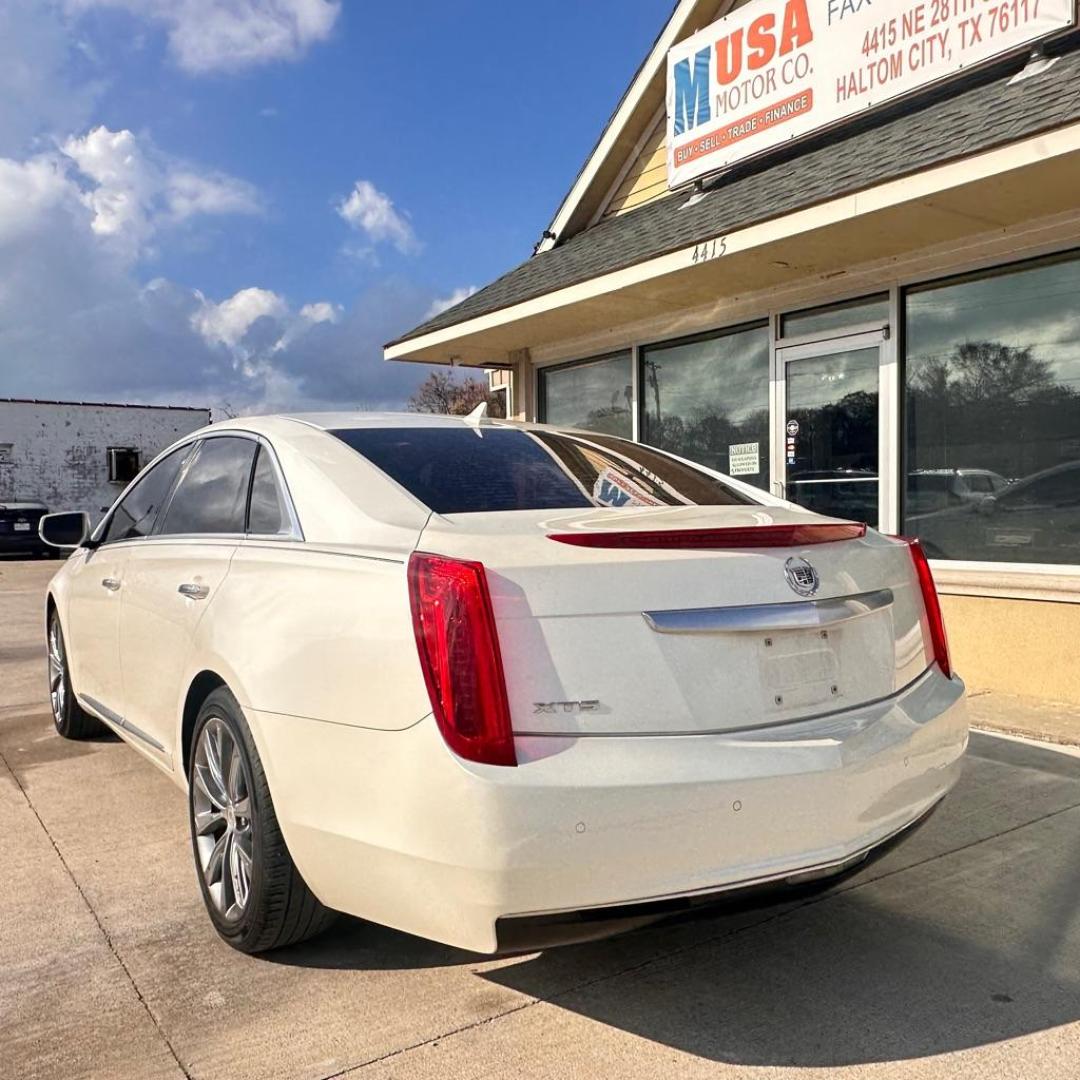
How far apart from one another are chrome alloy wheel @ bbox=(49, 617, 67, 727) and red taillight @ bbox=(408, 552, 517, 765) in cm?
367

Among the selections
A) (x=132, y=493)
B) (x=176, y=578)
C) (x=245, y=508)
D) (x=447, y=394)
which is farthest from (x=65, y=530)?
(x=447, y=394)

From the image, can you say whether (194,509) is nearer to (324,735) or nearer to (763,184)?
(324,735)

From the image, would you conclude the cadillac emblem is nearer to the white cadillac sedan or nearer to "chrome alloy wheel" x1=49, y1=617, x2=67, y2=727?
the white cadillac sedan

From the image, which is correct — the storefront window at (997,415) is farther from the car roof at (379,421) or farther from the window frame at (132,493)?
the window frame at (132,493)

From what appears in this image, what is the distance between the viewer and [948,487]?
6.70 meters

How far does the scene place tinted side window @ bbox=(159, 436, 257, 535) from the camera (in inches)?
135

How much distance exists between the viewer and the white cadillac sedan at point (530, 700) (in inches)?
86.6

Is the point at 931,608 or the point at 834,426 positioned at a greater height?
the point at 834,426

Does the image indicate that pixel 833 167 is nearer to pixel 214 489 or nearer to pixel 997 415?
pixel 997 415

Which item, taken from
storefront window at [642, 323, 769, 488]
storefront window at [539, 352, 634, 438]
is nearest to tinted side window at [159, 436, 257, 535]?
storefront window at [642, 323, 769, 488]

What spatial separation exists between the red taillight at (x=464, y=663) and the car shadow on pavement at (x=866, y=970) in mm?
621

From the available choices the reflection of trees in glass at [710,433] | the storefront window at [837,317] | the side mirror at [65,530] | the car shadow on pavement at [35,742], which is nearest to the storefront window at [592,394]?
the reflection of trees in glass at [710,433]

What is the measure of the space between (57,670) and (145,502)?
163 cm

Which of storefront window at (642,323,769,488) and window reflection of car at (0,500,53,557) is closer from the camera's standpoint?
storefront window at (642,323,769,488)
